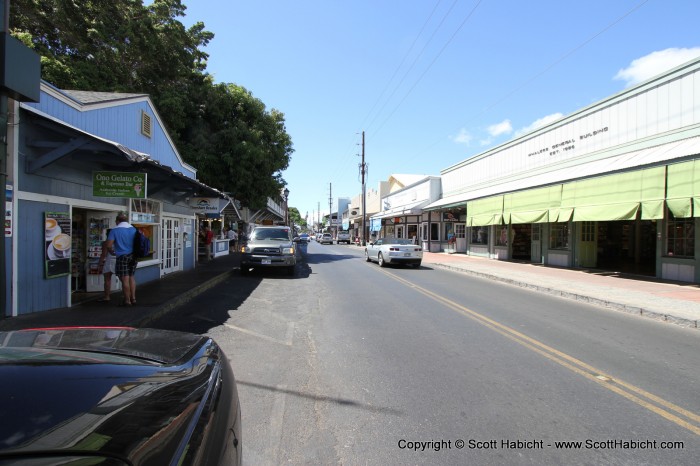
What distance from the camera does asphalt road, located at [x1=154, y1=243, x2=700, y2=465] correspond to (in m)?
3.13

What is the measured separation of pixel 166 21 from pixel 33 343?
77.1ft

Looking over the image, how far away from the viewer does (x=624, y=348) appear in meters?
5.82

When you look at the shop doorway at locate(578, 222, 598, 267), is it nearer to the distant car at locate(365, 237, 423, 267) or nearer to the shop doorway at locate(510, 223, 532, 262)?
the shop doorway at locate(510, 223, 532, 262)

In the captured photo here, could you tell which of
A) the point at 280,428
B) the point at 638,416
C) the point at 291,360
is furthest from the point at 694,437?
the point at 291,360

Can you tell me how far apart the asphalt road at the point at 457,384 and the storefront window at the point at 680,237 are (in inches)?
268

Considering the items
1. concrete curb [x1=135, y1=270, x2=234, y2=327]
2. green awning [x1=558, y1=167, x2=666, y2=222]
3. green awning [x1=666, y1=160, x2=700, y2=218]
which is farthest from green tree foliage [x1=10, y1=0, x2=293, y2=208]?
green awning [x1=666, y1=160, x2=700, y2=218]

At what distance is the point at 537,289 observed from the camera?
39.4ft

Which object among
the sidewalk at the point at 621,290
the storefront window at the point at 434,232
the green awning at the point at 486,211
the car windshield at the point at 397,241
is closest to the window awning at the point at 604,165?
the green awning at the point at 486,211

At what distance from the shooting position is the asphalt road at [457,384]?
313 centimetres

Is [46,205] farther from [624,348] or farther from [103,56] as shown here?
[103,56]

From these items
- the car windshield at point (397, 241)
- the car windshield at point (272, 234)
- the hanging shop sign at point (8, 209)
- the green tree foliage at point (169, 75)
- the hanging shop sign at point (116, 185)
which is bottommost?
the car windshield at point (397, 241)

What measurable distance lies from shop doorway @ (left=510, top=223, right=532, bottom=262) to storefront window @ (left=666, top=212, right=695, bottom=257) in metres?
8.94

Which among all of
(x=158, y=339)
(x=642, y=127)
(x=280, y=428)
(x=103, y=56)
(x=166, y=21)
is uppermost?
(x=166, y=21)

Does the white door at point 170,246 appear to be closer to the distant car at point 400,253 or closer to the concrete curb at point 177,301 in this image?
the concrete curb at point 177,301
